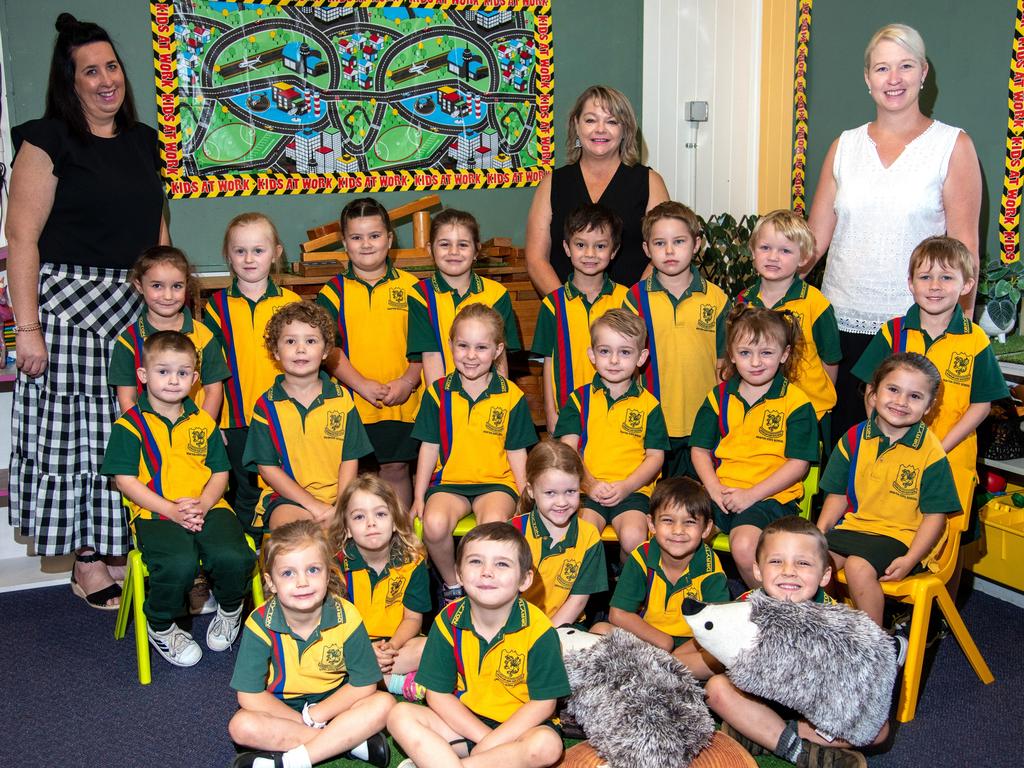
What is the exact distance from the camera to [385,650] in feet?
8.73

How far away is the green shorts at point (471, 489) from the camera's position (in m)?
3.07

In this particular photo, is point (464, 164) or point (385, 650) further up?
point (464, 164)

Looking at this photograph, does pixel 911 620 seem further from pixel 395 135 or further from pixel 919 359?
pixel 395 135

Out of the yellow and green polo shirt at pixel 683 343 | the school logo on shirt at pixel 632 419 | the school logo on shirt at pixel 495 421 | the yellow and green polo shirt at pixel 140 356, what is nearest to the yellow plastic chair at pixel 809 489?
the yellow and green polo shirt at pixel 683 343

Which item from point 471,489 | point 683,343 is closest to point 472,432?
point 471,489

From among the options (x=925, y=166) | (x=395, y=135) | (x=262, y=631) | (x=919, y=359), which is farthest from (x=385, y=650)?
(x=395, y=135)

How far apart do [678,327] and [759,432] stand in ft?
1.47

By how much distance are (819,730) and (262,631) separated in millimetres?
1275

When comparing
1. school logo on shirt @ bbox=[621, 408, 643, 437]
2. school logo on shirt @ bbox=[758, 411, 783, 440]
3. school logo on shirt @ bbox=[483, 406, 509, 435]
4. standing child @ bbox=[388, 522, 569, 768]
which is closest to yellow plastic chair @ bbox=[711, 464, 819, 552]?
school logo on shirt @ bbox=[758, 411, 783, 440]

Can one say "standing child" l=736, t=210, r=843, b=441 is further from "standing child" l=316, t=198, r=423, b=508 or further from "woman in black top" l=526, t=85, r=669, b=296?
"standing child" l=316, t=198, r=423, b=508

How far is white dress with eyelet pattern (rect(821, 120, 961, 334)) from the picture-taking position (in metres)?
3.02

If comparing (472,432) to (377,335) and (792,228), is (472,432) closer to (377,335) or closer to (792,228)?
(377,335)

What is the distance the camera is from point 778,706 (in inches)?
98.3

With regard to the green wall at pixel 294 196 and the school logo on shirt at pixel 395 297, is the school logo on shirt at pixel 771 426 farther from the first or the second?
the green wall at pixel 294 196
